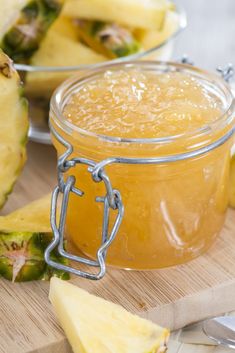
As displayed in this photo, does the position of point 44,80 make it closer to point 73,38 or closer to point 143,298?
point 73,38

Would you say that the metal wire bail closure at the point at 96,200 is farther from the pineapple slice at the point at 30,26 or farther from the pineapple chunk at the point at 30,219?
the pineapple slice at the point at 30,26

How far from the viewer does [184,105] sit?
5.47ft

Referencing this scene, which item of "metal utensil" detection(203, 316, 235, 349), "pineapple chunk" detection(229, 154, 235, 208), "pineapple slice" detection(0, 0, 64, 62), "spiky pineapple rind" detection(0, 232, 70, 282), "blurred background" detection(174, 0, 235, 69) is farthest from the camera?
"blurred background" detection(174, 0, 235, 69)

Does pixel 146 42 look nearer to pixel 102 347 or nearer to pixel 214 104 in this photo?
pixel 214 104

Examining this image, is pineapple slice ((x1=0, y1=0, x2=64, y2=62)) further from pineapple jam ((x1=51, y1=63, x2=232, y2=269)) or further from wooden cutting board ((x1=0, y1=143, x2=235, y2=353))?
wooden cutting board ((x1=0, y1=143, x2=235, y2=353))

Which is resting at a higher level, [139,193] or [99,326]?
[139,193]

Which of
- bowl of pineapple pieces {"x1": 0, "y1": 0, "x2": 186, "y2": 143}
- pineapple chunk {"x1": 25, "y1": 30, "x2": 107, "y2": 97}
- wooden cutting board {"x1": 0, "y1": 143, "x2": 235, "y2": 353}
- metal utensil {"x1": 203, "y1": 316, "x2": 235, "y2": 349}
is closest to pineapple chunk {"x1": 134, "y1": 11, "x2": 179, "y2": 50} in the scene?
bowl of pineapple pieces {"x1": 0, "y1": 0, "x2": 186, "y2": 143}

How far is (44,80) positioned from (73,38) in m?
0.19

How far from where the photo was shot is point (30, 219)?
5.69ft

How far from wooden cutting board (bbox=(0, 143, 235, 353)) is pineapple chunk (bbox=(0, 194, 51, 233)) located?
12 cm

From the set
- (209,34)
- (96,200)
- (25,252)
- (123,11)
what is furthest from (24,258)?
(209,34)

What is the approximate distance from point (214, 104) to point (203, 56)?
1648 millimetres

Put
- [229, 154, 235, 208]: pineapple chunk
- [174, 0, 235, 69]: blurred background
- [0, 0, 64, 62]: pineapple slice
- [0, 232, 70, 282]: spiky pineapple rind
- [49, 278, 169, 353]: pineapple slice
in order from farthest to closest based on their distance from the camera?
[174, 0, 235, 69]: blurred background
[0, 0, 64, 62]: pineapple slice
[229, 154, 235, 208]: pineapple chunk
[0, 232, 70, 282]: spiky pineapple rind
[49, 278, 169, 353]: pineapple slice

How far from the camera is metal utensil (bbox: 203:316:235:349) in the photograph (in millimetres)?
1550
